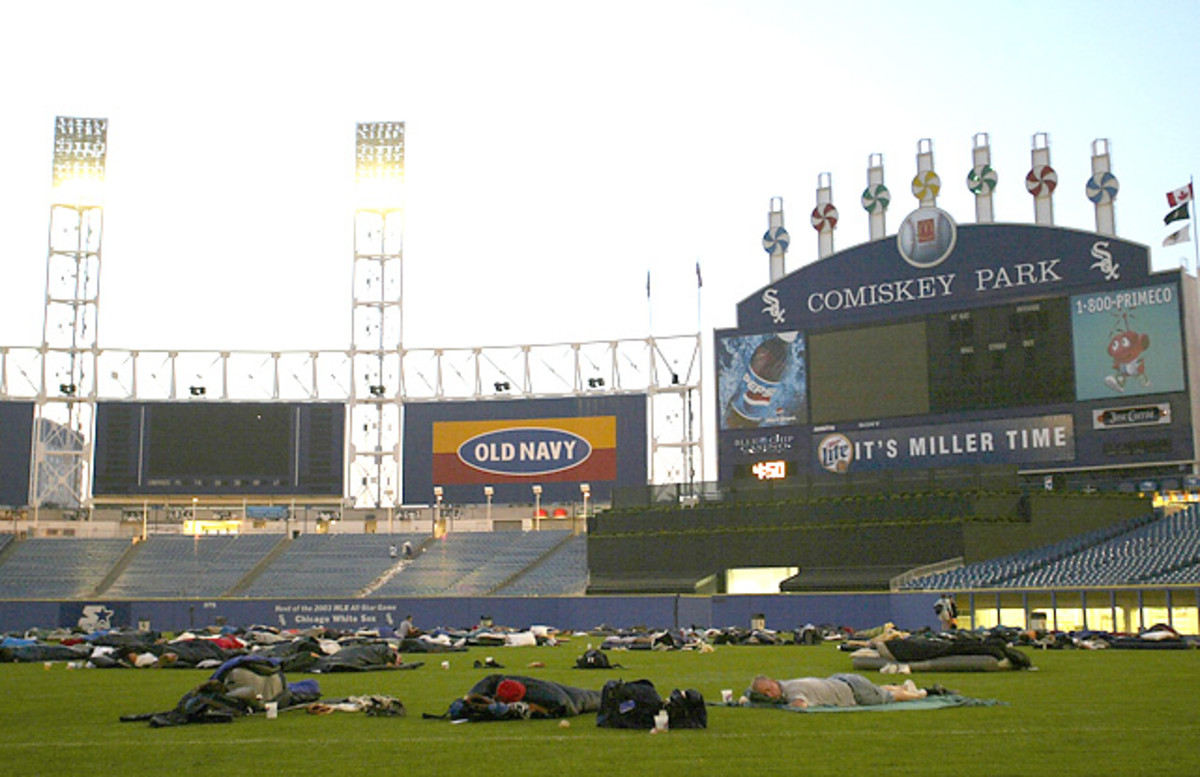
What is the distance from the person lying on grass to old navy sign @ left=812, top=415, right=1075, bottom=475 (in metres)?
30.8

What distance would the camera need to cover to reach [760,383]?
4959cm

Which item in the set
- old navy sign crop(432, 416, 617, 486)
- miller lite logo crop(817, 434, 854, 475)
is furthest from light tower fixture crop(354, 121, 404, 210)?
miller lite logo crop(817, 434, 854, 475)

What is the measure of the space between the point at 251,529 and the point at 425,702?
50.3 m

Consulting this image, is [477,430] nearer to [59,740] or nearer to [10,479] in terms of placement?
[10,479]

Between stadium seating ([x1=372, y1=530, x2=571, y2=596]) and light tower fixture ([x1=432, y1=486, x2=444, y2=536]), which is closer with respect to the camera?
stadium seating ([x1=372, y1=530, x2=571, y2=596])

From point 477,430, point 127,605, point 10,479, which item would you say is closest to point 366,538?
point 477,430

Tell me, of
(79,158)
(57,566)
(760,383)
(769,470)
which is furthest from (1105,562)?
(79,158)

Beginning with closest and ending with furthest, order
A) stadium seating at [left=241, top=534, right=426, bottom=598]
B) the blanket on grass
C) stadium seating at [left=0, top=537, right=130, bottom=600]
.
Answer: the blanket on grass
stadium seating at [left=241, top=534, right=426, bottom=598]
stadium seating at [left=0, top=537, right=130, bottom=600]

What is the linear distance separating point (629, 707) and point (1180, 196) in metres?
38.0

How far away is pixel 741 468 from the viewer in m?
49.6

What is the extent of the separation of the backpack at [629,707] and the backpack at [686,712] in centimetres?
19

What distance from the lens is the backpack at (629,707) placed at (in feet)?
41.8

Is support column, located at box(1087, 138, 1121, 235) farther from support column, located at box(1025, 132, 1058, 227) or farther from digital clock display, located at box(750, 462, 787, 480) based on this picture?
digital clock display, located at box(750, 462, 787, 480)

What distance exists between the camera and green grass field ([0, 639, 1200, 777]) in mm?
10219
